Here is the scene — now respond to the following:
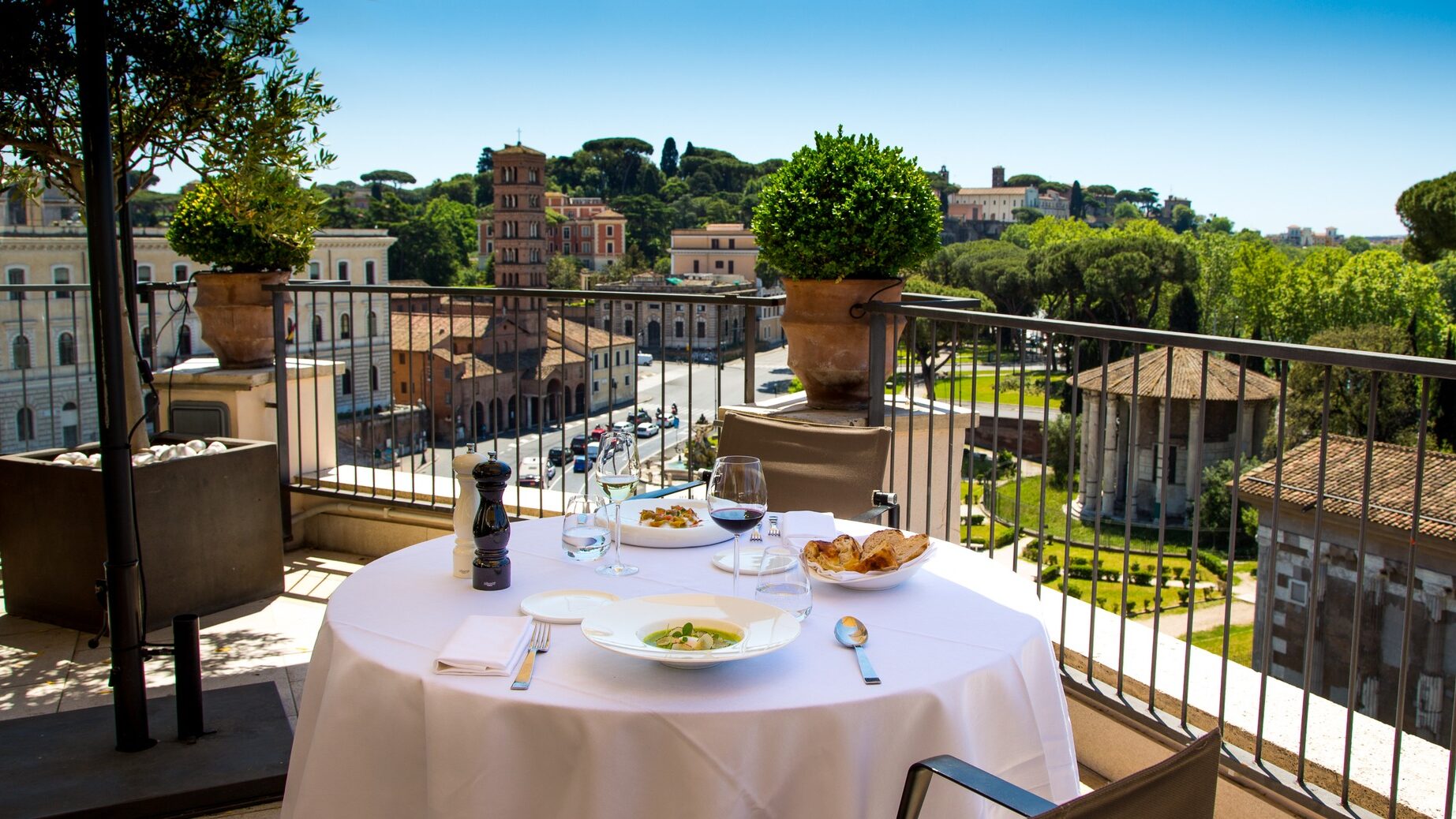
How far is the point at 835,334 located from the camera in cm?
384

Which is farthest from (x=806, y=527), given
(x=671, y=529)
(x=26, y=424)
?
(x=26, y=424)

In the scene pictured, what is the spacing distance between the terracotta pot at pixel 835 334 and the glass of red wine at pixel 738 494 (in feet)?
6.38

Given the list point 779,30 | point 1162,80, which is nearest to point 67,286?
point 779,30

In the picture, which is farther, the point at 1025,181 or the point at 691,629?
the point at 1025,181

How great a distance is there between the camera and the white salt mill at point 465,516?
178 cm

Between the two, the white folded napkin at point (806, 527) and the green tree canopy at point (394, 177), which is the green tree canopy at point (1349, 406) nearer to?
the white folded napkin at point (806, 527)

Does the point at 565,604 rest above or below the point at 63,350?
above

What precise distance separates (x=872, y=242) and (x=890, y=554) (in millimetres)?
2185

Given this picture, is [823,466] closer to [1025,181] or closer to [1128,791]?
[1128,791]

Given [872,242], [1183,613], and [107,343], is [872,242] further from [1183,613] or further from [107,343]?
[1183,613]

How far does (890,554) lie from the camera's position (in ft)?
5.72

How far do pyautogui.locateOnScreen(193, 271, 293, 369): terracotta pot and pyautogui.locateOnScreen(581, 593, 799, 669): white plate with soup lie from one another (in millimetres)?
3797

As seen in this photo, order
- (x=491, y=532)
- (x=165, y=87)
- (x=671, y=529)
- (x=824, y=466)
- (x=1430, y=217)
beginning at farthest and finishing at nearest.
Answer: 1. (x=1430, y=217)
2. (x=165, y=87)
3. (x=824, y=466)
4. (x=671, y=529)
5. (x=491, y=532)

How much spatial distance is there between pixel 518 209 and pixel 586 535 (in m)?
69.1
